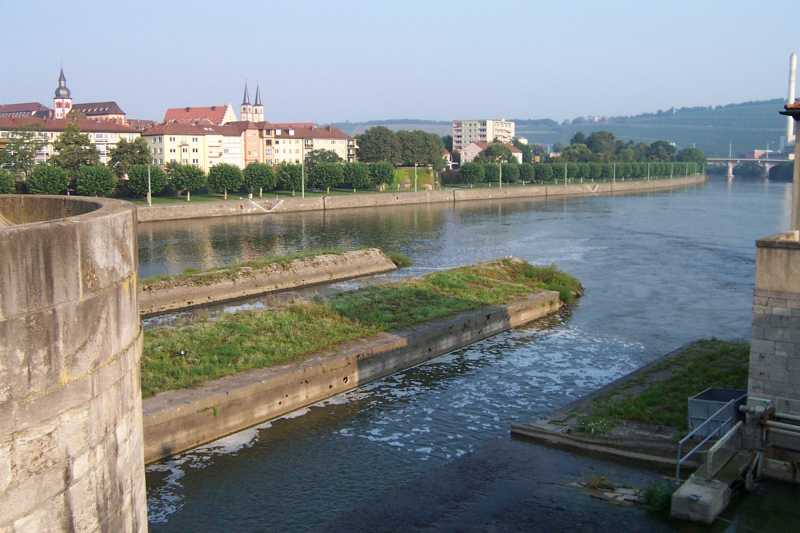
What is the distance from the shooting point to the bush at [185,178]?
2975 inches

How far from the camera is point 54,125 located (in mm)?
94250

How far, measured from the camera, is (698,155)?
18112 centimetres

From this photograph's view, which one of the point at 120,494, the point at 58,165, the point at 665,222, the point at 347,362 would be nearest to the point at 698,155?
the point at 665,222

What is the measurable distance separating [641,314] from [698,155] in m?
164

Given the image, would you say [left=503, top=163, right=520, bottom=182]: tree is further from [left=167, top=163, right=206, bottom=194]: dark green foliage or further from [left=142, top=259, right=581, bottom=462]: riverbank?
[left=142, top=259, right=581, bottom=462]: riverbank

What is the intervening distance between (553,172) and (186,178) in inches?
2599

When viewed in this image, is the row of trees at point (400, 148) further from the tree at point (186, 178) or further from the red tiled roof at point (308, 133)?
the tree at point (186, 178)

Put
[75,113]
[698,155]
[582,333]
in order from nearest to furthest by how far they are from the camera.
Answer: [582,333], [75,113], [698,155]

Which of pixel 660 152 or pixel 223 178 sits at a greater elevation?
pixel 660 152

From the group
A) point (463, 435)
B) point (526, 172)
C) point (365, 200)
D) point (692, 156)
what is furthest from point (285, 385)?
point (692, 156)

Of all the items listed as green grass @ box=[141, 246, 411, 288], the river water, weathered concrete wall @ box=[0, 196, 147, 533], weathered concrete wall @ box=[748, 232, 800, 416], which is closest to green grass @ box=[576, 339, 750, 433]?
the river water

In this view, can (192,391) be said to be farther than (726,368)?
No

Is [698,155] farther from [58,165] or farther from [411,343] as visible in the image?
[411,343]

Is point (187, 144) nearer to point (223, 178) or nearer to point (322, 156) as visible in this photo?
point (322, 156)
